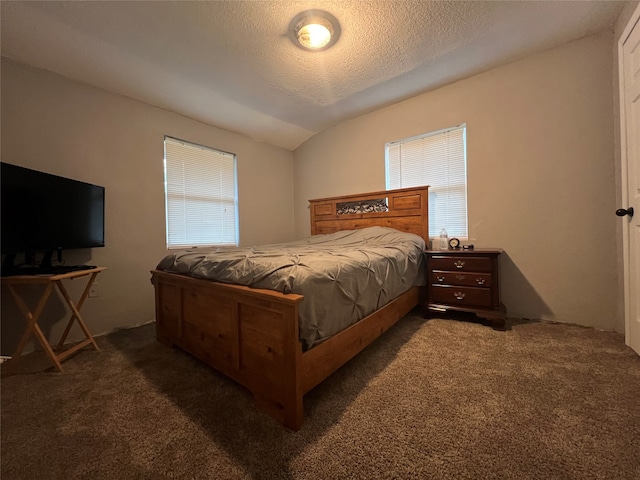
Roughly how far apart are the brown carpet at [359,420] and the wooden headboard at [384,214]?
1.55m

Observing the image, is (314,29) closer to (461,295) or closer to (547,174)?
(547,174)

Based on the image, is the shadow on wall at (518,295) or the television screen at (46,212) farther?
the shadow on wall at (518,295)

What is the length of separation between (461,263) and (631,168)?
1262 mm

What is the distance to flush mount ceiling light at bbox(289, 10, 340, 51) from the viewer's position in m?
1.81

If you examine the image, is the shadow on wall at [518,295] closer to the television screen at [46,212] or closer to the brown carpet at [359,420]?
the brown carpet at [359,420]

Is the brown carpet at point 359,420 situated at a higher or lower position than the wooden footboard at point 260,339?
lower

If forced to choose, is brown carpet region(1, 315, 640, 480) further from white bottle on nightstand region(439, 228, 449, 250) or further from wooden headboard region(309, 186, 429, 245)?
wooden headboard region(309, 186, 429, 245)

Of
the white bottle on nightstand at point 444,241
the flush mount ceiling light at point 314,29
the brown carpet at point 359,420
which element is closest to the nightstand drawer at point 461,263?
the white bottle on nightstand at point 444,241

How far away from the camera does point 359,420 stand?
3.83 ft

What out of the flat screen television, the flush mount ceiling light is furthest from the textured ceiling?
the flat screen television

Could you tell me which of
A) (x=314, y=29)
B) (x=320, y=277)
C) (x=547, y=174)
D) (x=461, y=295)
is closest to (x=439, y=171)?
(x=547, y=174)

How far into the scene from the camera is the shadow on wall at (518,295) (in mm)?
2418

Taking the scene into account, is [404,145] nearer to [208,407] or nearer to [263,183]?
[263,183]

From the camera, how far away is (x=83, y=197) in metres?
2.11
